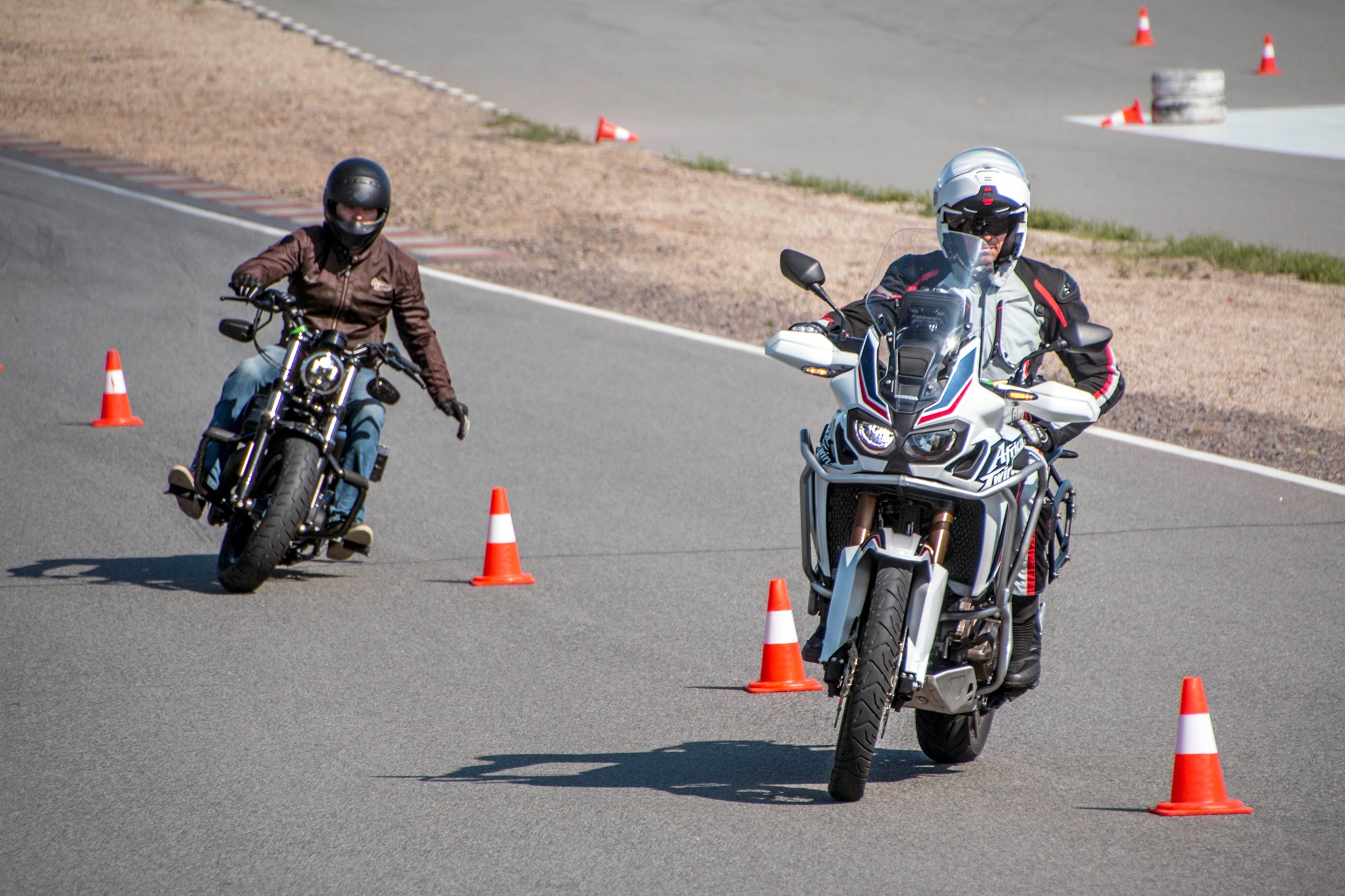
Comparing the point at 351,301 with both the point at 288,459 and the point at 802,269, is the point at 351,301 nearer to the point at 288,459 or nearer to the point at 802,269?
the point at 288,459

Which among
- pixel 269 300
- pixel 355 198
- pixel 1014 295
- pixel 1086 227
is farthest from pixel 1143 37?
pixel 1014 295

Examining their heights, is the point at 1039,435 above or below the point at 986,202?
below

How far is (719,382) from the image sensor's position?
11.8 metres

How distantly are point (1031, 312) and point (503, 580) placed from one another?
3.19 metres

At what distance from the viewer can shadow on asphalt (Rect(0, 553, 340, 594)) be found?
739cm

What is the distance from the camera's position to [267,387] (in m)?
7.51

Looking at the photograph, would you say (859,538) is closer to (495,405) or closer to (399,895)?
(399,895)

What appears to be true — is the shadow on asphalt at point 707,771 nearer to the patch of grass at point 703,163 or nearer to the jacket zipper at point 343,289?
the jacket zipper at point 343,289

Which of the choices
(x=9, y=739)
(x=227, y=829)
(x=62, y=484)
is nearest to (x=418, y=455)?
(x=62, y=484)

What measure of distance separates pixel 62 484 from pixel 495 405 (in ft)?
10.3

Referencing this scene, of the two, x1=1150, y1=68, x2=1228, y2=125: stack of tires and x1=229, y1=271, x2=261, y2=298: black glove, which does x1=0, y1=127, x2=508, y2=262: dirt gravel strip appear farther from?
x1=1150, y1=68, x2=1228, y2=125: stack of tires

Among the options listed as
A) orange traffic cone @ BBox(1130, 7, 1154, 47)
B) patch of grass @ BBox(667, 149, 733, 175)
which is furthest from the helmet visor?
orange traffic cone @ BBox(1130, 7, 1154, 47)

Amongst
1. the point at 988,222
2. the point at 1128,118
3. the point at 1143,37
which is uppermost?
the point at 1143,37

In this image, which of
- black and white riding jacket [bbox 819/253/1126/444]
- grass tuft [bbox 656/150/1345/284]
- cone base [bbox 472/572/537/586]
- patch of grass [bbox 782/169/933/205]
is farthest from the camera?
patch of grass [bbox 782/169/933/205]
